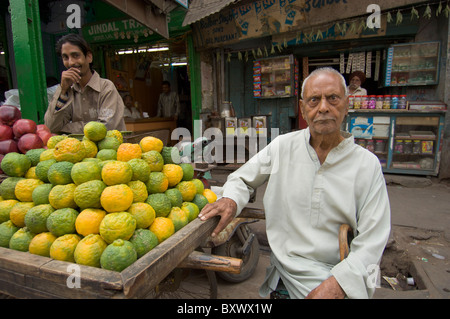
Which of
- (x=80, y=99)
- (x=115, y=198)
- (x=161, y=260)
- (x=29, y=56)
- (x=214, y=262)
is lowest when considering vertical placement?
(x=214, y=262)

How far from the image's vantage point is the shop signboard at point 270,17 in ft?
18.1

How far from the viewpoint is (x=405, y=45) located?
19.4ft

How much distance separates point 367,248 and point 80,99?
2569mm

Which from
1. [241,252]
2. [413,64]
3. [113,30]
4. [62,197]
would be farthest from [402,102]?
[113,30]

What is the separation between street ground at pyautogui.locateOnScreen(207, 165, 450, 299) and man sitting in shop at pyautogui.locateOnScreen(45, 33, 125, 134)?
1.85 m

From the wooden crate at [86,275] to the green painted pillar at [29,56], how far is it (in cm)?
213

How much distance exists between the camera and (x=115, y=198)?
4.02 feet

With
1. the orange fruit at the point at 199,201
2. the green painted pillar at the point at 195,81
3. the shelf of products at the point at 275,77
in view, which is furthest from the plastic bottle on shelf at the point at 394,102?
the orange fruit at the point at 199,201

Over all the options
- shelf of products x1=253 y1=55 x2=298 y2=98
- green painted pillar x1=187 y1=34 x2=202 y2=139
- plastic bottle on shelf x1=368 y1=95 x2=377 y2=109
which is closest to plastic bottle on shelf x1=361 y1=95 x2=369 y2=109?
plastic bottle on shelf x1=368 y1=95 x2=377 y2=109

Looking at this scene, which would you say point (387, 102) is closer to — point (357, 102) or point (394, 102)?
point (394, 102)

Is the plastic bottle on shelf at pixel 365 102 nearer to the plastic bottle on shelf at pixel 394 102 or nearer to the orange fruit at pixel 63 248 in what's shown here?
the plastic bottle on shelf at pixel 394 102

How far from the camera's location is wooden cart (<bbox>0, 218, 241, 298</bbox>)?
95 centimetres

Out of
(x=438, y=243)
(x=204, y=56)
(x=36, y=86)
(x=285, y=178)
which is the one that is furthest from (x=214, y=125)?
(x=285, y=178)

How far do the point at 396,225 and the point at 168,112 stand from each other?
7038mm
